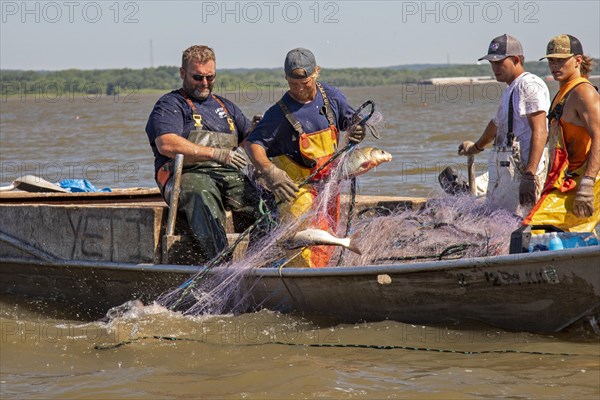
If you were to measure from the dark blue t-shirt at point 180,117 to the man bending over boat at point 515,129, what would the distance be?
6.65ft

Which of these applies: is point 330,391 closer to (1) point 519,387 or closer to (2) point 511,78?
(1) point 519,387

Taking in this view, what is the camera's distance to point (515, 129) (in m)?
7.69

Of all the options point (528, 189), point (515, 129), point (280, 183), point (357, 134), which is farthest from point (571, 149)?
point (280, 183)

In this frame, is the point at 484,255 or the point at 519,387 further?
the point at 484,255

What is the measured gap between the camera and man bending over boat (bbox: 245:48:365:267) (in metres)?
7.40

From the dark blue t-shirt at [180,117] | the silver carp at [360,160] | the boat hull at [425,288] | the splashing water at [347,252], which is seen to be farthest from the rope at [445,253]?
the dark blue t-shirt at [180,117]

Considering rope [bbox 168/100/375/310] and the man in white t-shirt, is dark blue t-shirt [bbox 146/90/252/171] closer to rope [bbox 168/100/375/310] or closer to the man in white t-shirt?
rope [bbox 168/100/375/310]

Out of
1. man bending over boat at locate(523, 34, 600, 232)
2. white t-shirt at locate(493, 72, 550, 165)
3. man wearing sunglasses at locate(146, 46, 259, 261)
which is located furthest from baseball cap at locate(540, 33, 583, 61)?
man wearing sunglasses at locate(146, 46, 259, 261)

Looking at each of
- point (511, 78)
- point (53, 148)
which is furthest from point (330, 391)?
point (53, 148)

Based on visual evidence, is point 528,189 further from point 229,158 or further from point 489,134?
point 229,158

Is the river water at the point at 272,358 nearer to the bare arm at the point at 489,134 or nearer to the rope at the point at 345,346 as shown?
the rope at the point at 345,346

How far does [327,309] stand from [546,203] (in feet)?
5.74

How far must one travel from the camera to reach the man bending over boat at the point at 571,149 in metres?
6.45

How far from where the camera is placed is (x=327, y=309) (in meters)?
7.44
